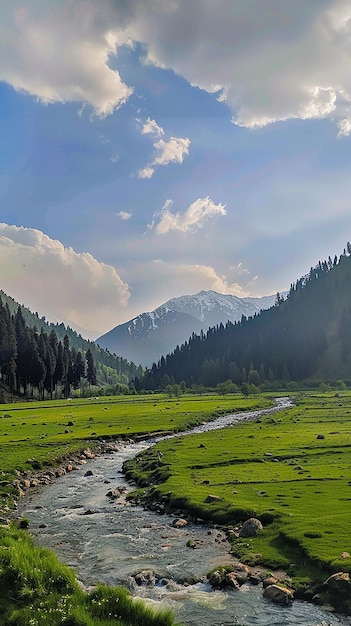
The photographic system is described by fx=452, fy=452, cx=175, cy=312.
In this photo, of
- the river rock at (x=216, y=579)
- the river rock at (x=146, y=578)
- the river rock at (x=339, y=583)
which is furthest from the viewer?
the river rock at (x=146, y=578)

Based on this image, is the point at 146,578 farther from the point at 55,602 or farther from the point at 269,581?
the point at 55,602

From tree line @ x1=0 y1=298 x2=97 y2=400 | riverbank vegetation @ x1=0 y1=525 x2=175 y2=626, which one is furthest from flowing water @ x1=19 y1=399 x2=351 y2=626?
tree line @ x1=0 y1=298 x2=97 y2=400

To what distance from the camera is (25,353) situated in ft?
559

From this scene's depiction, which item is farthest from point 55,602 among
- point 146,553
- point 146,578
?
point 146,553

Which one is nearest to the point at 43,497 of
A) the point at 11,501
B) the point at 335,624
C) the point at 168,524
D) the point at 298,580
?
the point at 11,501

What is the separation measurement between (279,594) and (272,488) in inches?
616

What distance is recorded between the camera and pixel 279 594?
17594 mm

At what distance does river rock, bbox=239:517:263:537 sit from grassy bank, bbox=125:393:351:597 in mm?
338

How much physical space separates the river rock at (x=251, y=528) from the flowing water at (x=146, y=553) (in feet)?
4.03

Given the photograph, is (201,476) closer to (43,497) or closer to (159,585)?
(43,497)

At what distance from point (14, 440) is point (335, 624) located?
53102 mm

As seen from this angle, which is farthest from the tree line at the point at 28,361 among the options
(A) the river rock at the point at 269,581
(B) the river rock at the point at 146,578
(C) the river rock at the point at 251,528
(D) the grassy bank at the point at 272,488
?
(A) the river rock at the point at 269,581

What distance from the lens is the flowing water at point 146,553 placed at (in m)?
16.6

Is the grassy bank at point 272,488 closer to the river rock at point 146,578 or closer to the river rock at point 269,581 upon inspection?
the river rock at point 269,581
